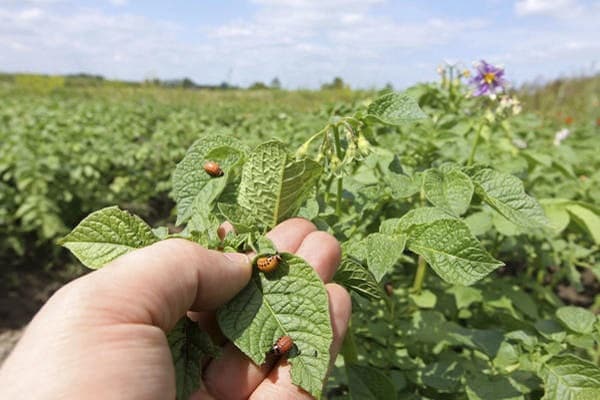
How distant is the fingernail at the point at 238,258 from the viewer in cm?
98

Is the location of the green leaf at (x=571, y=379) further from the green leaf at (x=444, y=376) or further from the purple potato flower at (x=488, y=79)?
the purple potato flower at (x=488, y=79)

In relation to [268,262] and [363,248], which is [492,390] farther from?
[268,262]

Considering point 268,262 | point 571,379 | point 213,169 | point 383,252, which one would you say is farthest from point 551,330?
point 213,169

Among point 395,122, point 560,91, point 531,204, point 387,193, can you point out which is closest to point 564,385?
point 531,204

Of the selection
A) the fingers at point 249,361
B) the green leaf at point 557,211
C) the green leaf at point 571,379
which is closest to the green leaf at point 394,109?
the fingers at point 249,361

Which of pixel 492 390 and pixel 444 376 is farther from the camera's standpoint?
pixel 444 376

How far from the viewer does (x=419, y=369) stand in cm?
162

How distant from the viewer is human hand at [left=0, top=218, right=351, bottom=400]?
76 cm

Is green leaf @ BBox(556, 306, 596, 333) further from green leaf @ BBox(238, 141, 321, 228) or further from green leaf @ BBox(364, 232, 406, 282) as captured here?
green leaf @ BBox(238, 141, 321, 228)

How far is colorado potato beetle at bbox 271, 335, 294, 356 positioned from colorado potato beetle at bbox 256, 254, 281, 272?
13 cm

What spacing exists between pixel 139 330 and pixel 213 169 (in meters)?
0.43

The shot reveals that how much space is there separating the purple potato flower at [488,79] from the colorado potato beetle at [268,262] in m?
1.60

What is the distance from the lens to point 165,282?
871 mm

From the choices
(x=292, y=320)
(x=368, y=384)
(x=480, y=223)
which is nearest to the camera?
(x=292, y=320)
